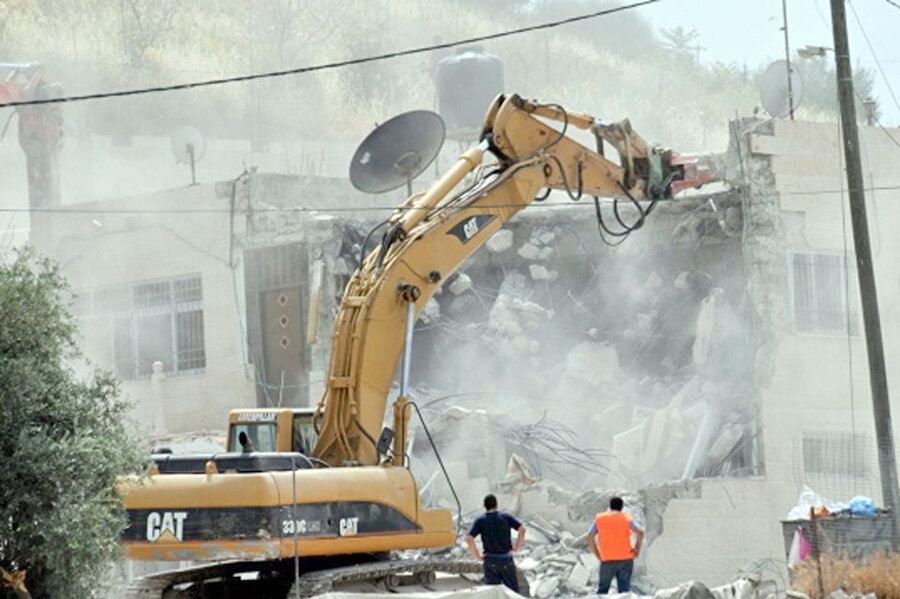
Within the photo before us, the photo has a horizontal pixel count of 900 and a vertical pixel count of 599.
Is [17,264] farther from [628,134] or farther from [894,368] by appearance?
[894,368]

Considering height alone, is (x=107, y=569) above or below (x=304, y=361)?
below

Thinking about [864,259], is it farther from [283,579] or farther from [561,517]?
Result: [283,579]

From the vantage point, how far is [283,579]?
16.7 meters

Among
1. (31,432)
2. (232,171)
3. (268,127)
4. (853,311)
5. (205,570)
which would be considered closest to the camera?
(31,432)

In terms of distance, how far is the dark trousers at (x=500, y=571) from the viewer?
53.1ft

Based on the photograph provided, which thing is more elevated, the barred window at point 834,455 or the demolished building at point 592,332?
the demolished building at point 592,332

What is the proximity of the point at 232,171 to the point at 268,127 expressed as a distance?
15.7m

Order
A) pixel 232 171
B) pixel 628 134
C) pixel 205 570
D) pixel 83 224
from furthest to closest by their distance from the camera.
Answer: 1. pixel 232 171
2. pixel 83 224
3. pixel 628 134
4. pixel 205 570

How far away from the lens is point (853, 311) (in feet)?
87.0

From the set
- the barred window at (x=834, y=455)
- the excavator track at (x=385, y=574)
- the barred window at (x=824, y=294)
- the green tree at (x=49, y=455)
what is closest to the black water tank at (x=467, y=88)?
the barred window at (x=824, y=294)

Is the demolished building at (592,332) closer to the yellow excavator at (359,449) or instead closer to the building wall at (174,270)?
the building wall at (174,270)

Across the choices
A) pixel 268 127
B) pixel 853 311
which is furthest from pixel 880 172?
pixel 268 127

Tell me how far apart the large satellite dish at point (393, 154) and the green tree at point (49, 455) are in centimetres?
705

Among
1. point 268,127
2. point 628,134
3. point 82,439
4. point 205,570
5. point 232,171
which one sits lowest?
point 205,570
